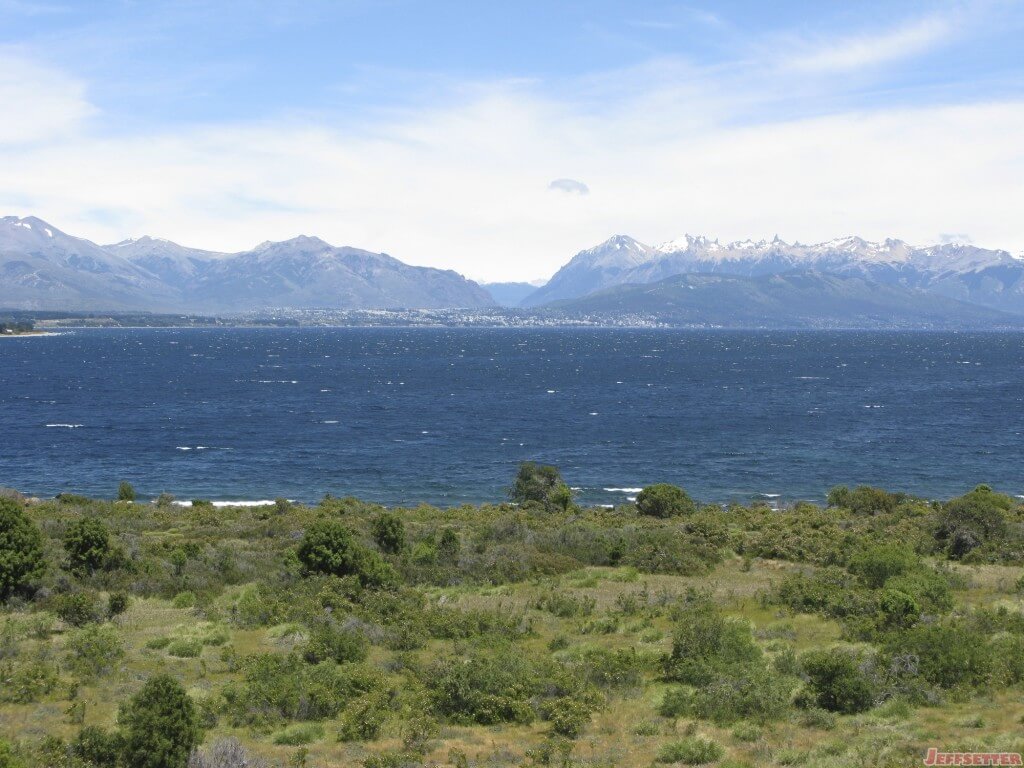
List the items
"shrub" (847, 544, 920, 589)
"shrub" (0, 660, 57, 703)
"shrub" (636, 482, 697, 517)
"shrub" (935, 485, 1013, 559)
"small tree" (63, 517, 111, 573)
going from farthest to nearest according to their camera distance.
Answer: "shrub" (636, 482, 697, 517), "shrub" (935, 485, 1013, 559), "shrub" (847, 544, 920, 589), "small tree" (63, 517, 111, 573), "shrub" (0, 660, 57, 703)

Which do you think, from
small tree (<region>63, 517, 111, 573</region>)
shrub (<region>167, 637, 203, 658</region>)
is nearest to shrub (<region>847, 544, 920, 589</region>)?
shrub (<region>167, 637, 203, 658</region>)

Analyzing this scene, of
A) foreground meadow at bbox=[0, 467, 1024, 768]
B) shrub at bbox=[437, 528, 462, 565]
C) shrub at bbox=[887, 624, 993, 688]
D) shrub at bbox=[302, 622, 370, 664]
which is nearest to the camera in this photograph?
foreground meadow at bbox=[0, 467, 1024, 768]

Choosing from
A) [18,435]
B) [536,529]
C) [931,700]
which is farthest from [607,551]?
[18,435]

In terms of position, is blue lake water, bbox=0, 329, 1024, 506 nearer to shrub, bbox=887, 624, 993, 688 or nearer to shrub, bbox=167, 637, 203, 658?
shrub, bbox=167, 637, 203, 658

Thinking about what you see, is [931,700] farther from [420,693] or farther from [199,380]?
[199,380]

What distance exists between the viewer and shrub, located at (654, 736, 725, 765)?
56.8 feet

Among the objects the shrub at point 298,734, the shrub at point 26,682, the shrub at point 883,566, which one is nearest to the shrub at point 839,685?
the shrub at point 883,566

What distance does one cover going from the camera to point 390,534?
1398 inches

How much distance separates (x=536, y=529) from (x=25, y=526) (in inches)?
831

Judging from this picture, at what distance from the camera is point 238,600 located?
94.9ft

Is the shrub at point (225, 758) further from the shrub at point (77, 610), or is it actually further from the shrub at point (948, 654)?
the shrub at point (948, 654)

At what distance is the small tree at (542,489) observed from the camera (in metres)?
52.6

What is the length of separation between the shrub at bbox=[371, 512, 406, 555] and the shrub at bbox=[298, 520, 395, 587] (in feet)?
12.3

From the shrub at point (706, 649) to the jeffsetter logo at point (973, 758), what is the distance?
5.48 metres
